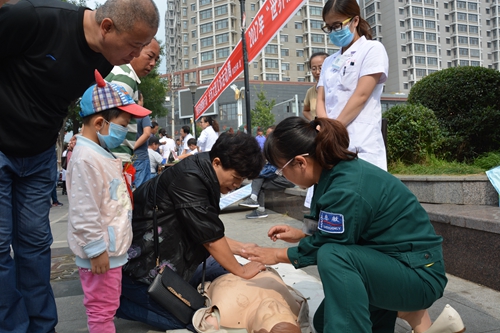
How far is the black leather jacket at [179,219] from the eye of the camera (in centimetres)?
258

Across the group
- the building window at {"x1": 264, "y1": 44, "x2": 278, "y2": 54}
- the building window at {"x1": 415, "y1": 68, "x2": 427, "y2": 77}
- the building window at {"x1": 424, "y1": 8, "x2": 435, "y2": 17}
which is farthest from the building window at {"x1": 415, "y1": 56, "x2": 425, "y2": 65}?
the building window at {"x1": 264, "y1": 44, "x2": 278, "y2": 54}

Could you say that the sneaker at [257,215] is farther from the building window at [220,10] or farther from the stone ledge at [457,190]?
the building window at [220,10]

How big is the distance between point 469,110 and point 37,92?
5.59 metres

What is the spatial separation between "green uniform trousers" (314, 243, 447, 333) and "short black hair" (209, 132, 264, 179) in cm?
79

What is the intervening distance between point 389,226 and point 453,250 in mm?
1593

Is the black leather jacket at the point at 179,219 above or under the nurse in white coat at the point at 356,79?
under

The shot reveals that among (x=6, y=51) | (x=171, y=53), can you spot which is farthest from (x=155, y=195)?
(x=171, y=53)

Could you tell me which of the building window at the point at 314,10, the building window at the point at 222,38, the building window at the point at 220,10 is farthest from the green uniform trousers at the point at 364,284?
the building window at the point at 220,10

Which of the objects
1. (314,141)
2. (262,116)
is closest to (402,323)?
(314,141)

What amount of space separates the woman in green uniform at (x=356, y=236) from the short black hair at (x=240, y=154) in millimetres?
377

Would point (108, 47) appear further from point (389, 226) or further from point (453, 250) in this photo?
point (453, 250)

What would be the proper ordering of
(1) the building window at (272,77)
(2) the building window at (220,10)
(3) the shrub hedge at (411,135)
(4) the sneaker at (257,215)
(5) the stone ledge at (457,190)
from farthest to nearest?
(2) the building window at (220,10)
(1) the building window at (272,77)
(4) the sneaker at (257,215)
(3) the shrub hedge at (411,135)
(5) the stone ledge at (457,190)

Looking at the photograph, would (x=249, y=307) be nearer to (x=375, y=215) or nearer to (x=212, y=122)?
(x=375, y=215)

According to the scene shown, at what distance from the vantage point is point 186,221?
2590 mm
